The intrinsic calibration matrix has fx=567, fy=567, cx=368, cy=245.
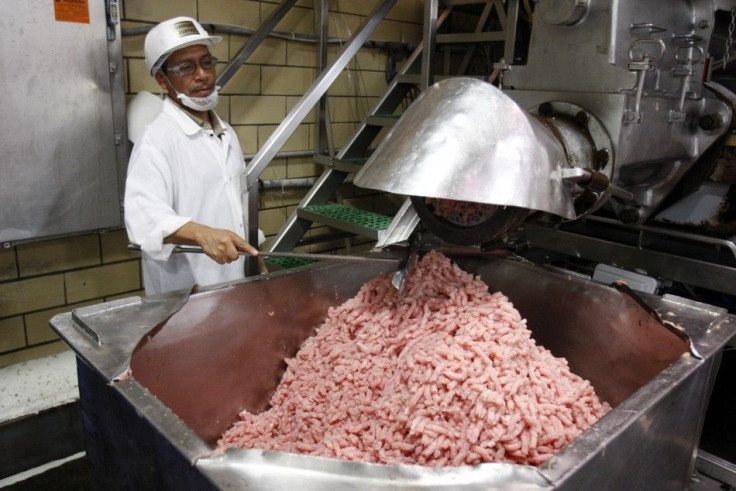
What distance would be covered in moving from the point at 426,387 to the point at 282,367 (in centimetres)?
65

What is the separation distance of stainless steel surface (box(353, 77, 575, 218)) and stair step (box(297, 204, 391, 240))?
4.33 ft

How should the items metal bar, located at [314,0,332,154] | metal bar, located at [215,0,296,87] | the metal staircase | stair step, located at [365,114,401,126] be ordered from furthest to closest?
metal bar, located at [314,0,332,154] → stair step, located at [365,114,401,126] → metal bar, located at [215,0,296,87] → the metal staircase

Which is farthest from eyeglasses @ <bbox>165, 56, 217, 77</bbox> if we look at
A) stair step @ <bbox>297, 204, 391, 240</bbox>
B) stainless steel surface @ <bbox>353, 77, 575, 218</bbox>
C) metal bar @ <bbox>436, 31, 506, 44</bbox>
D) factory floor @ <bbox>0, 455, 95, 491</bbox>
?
factory floor @ <bbox>0, 455, 95, 491</bbox>

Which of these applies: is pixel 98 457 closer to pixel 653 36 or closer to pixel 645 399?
pixel 645 399

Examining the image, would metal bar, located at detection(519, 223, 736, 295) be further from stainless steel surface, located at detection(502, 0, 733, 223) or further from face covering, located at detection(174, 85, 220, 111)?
face covering, located at detection(174, 85, 220, 111)

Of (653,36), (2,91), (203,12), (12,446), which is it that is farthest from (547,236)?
(12,446)

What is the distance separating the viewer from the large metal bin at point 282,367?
3.12 feet

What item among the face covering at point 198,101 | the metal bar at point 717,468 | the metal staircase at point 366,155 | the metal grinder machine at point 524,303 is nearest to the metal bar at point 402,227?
the metal grinder machine at point 524,303

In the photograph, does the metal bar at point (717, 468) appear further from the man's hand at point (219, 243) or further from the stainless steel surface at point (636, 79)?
the man's hand at point (219, 243)

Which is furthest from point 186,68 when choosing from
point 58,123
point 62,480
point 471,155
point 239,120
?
point 62,480

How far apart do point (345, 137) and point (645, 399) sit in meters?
3.10

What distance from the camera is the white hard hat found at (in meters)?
2.25

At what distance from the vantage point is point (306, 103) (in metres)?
2.82

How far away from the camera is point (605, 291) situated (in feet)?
5.62
